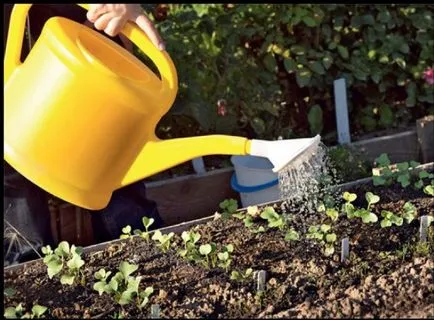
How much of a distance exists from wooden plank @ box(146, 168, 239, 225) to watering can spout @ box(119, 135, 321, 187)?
1.01 meters

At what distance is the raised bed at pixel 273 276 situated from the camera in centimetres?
218

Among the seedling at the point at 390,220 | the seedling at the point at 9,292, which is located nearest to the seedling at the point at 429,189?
the seedling at the point at 390,220

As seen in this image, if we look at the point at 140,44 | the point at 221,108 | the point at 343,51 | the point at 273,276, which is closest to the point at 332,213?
the point at 273,276

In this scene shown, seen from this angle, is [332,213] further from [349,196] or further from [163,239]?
[163,239]

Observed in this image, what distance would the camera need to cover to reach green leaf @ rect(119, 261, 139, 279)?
2303 mm

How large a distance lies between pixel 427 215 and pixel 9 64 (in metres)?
1.24

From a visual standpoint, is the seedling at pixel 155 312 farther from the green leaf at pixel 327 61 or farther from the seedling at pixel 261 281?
the green leaf at pixel 327 61

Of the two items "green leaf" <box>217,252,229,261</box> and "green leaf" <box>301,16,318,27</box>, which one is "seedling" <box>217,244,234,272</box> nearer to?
"green leaf" <box>217,252,229,261</box>

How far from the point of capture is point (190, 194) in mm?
3387

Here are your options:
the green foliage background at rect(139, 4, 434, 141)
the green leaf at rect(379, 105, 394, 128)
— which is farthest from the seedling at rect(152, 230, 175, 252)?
the green leaf at rect(379, 105, 394, 128)

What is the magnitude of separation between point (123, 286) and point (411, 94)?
187cm

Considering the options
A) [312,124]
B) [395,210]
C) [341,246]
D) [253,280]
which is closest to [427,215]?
[395,210]

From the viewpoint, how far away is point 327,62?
364 centimetres

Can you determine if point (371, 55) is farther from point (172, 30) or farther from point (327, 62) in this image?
point (172, 30)
